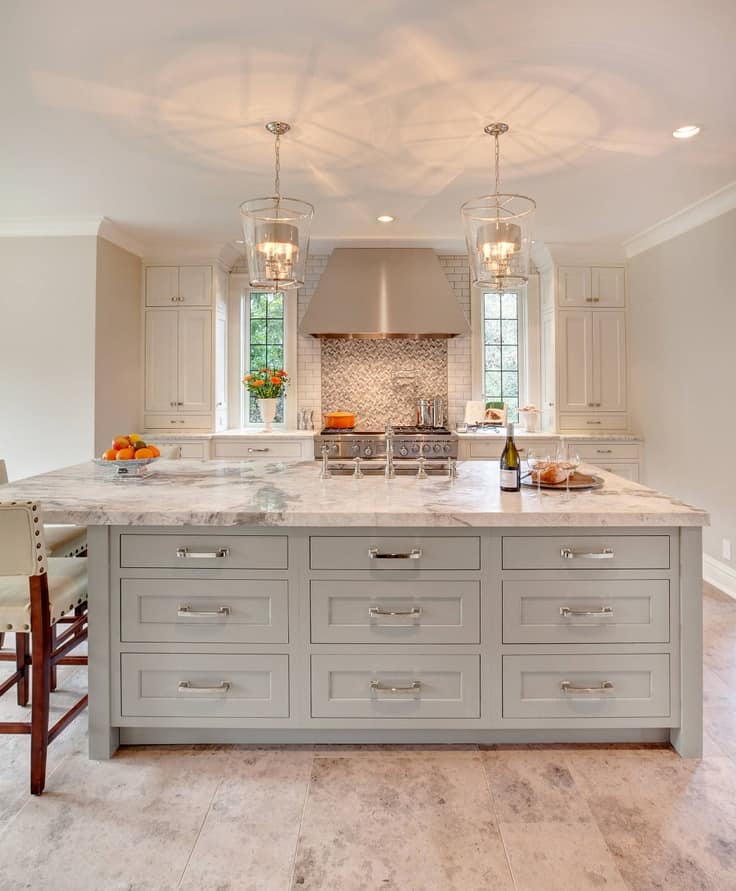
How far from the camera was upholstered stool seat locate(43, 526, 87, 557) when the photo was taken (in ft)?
8.49

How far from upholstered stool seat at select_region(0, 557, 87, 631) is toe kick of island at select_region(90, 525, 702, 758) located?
10cm

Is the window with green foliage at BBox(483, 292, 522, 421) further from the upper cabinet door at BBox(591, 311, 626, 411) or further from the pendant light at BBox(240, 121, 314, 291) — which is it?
the pendant light at BBox(240, 121, 314, 291)

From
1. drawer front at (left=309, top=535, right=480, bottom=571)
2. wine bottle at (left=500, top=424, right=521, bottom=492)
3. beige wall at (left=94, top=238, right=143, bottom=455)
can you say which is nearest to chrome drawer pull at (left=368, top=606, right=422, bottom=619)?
drawer front at (left=309, top=535, right=480, bottom=571)

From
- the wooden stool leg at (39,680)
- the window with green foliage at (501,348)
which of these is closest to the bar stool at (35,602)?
the wooden stool leg at (39,680)

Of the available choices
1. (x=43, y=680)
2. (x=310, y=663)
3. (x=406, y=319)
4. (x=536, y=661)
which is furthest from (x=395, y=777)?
(x=406, y=319)

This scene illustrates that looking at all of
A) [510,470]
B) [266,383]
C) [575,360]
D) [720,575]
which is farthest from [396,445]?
[510,470]

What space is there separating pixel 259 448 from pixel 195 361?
0.98m

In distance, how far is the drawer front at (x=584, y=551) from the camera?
207 centimetres

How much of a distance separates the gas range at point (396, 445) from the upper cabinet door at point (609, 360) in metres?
1.42

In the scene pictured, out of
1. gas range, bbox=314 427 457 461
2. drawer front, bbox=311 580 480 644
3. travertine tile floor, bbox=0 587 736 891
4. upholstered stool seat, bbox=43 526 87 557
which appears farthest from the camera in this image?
gas range, bbox=314 427 457 461

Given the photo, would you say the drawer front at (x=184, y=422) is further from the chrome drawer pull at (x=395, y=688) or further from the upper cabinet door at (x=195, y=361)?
the chrome drawer pull at (x=395, y=688)

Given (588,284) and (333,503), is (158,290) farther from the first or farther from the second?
(333,503)

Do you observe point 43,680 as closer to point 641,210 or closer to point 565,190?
point 565,190

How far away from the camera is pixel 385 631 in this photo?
2.10 m
